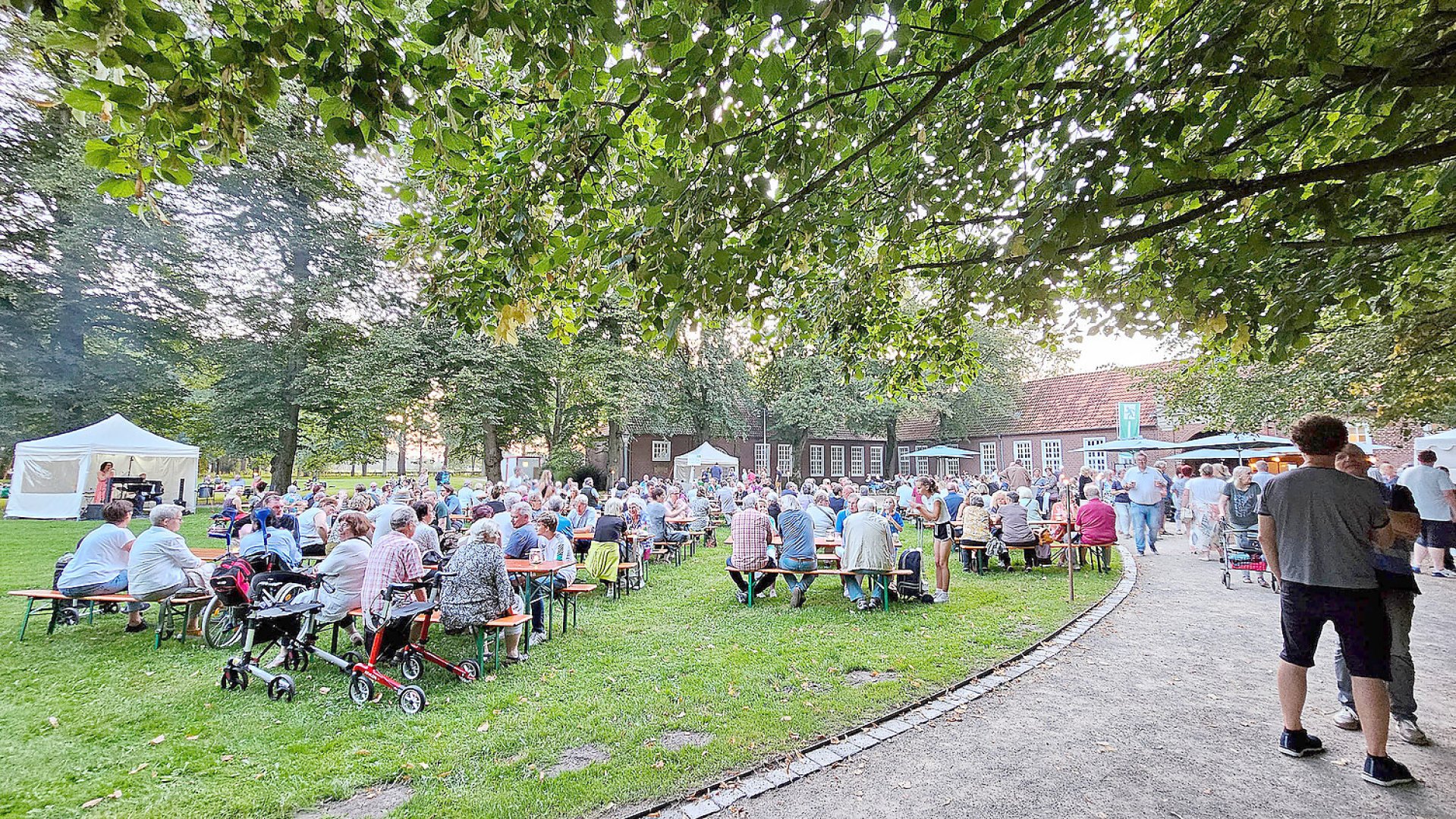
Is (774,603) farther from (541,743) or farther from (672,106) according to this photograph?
(672,106)

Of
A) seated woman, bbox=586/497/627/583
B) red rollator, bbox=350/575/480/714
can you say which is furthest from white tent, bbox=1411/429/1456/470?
red rollator, bbox=350/575/480/714

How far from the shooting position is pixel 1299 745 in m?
4.07

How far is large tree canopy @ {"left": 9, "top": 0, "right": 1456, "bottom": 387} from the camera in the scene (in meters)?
2.52

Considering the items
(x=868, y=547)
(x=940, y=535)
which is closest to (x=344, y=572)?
(x=868, y=547)

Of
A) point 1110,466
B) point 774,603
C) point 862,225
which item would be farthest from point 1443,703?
point 1110,466

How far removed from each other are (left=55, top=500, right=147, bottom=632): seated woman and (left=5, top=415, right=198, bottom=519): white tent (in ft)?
49.7

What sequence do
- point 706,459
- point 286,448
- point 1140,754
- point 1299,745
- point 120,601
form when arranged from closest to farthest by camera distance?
point 1299,745 → point 1140,754 → point 120,601 → point 286,448 → point 706,459

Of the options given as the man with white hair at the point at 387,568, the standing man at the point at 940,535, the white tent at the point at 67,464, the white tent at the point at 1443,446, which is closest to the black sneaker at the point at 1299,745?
the standing man at the point at 940,535

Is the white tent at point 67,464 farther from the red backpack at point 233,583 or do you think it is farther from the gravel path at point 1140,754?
the gravel path at point 1140,754

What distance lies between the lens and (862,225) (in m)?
4.96

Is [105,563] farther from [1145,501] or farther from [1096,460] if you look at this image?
[1096,460]

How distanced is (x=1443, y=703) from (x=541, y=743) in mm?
6744

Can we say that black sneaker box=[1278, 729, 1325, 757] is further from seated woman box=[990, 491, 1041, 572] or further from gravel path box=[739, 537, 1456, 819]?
seated woman box=[990, 491, 1041, 572]

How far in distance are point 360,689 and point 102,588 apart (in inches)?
178
